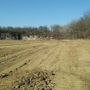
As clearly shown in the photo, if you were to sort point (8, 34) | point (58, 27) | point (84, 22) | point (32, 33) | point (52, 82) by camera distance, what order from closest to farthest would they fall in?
point (52, 82)
point (84, 22)
point (8, 34)
point (32, 33)
point (58, 27)

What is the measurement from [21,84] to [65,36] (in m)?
85.8

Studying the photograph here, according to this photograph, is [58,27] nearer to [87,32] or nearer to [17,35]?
[17,35]

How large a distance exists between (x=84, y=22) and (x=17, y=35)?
102 ft

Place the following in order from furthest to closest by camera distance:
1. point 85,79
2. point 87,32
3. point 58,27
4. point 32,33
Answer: point 58,27 → point 32,33 → point 87,32 → point 85,79

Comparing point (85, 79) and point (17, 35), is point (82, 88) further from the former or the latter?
point (17, 35)

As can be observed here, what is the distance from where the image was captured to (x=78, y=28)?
248 ft

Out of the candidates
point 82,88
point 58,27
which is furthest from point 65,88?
point 58,27

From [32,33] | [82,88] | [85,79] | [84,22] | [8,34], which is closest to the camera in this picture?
[82,88]

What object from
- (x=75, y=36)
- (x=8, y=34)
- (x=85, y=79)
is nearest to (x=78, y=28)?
(x=75, y=36)

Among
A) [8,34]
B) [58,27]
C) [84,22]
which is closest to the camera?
[84,22]

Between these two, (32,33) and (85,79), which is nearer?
(85,79)

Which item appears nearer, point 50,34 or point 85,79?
point 85,79

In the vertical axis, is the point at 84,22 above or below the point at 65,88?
above

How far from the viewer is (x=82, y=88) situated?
25.2ft
